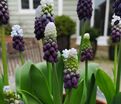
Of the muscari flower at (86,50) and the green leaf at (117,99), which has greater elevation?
the muscari flower at (86,50)

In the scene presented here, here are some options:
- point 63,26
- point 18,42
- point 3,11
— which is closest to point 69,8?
point 63,26

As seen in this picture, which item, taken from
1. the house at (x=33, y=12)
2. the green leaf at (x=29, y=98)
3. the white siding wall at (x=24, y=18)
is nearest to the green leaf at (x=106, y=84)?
the green leaf at (x=29, y=98)

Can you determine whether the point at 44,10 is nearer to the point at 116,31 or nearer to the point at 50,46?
the point at 50,46

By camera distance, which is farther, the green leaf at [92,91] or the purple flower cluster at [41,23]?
the green leaf at [92,91]

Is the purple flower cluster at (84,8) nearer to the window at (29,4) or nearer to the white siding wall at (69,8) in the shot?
the white siding wall at (69,8)

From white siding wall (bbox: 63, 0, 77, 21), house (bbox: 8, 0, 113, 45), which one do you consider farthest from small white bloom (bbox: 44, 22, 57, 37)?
white siding wall (bbox: 63, 0, 77, 21)

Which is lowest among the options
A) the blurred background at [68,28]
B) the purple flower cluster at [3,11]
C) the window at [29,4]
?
the blurred background at [68,28]

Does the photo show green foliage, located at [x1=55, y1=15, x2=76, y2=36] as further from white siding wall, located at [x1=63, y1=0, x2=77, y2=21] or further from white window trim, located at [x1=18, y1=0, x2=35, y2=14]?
white window trim, located at [x1=18, y1=0, x2=35, y2=14]

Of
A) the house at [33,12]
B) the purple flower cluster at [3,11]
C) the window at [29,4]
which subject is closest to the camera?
the purple flower cluster at [3,11]
